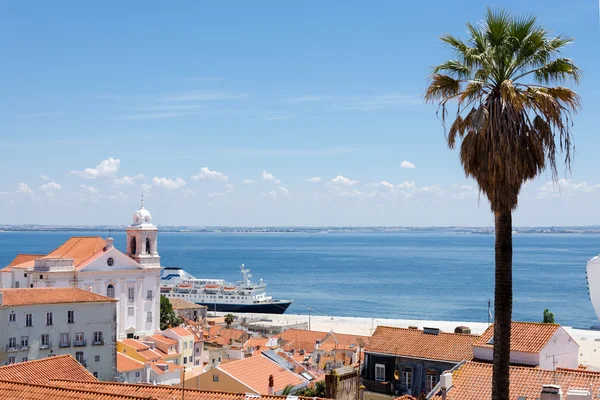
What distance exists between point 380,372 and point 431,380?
1.72m

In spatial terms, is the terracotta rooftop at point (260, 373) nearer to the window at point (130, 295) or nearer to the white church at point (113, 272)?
the white church at point (113, 272)

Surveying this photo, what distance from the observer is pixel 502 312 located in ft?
37.0

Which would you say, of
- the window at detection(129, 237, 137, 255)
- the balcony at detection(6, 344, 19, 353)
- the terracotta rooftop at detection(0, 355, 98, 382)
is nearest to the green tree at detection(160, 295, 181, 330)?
the window at detection(129, 237, 137, 255)

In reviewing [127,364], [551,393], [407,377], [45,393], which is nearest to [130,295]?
[127,364]

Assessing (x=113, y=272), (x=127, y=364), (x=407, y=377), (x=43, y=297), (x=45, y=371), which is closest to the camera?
(x=45, y=371)

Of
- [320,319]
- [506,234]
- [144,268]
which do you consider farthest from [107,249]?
[506,234]

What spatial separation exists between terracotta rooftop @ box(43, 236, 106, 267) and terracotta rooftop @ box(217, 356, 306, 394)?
42417 millimetres

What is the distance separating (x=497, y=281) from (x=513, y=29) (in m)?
3.78

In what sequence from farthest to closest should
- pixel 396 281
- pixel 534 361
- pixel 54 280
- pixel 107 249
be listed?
1. pixel 396 281
2. pixel 107 249
3. pixel 54 280
4. pixel 534 361

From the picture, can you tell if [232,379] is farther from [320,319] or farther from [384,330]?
[320,319]

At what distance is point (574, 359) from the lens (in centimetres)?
2356

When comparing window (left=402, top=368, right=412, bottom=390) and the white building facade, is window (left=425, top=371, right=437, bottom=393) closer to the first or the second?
window (left=402, top=368, right=412, bottom=390)

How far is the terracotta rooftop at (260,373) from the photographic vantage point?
86.8 ft

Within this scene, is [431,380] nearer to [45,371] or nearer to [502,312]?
[45,371]
